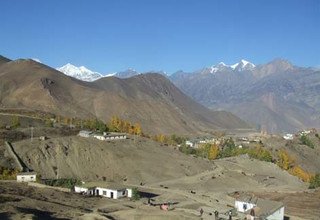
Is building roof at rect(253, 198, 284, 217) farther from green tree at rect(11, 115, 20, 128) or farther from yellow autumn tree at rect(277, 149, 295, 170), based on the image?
yellow autumn tree at rect(277, 149, 295, 170)

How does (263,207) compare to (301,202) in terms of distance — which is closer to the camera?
(263,207)

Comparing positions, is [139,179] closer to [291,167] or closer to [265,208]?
[265,208]

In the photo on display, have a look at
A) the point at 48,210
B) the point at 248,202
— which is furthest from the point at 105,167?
the point at 48,210

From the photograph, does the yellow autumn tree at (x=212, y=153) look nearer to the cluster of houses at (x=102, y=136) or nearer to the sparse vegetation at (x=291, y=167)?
the sparse vegetation at (x=291, y=167)

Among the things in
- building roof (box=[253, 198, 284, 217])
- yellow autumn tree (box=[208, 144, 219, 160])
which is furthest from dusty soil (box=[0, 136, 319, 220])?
yellow autumn tree (box=[208, 144, 219, 160])

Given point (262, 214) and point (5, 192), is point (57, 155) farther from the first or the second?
point (262, 214)

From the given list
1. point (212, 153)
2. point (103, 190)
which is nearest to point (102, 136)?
point (212, 153)
